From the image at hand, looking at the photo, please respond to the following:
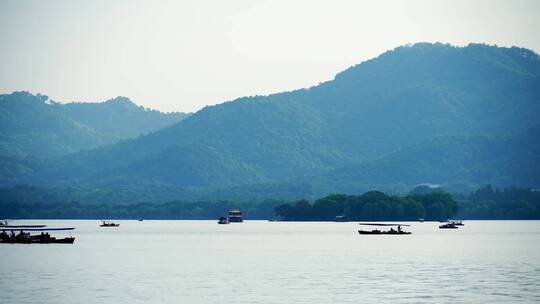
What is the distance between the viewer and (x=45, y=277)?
105312 mm

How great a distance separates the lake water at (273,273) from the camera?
283 ft

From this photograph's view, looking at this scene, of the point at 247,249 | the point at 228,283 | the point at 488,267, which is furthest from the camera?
the point at 247,249

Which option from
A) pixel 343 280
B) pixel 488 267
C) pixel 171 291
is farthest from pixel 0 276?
pixel 488 267

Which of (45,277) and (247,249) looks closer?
(45,277)

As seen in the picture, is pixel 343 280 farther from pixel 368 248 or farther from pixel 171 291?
pixel 368 248

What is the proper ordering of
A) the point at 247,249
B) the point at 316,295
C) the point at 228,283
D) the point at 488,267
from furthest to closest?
the point at 247,249 → the point at 488,267 → the point at 228,283 → the point at 316,295

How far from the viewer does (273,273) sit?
110000 mm

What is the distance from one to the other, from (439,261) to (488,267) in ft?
38.7

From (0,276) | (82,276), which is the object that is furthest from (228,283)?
(0,276)

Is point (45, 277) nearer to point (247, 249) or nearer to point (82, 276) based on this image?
point (82, 276)

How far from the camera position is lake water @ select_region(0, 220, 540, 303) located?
86.3m

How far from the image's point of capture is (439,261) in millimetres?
128250

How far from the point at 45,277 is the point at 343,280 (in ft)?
94.9

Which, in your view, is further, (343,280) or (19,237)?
(19,237)
